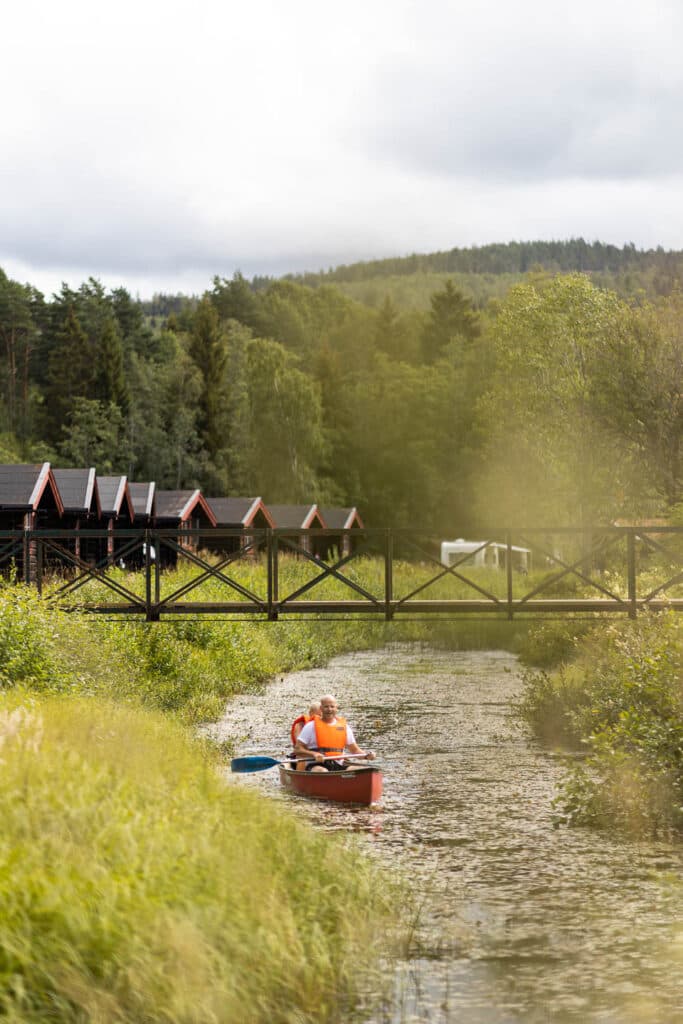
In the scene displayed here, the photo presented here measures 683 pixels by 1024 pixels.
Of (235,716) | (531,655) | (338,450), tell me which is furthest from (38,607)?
(338,450)

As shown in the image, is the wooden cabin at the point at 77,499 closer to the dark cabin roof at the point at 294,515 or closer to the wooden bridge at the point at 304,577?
the wooden bridge at the point at 304,577

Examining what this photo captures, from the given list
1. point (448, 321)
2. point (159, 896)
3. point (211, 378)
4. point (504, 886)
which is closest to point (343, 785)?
point (504, 886)

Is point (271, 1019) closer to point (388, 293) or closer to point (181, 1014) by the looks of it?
point (181, 1014)

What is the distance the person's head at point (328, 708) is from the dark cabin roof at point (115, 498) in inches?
894

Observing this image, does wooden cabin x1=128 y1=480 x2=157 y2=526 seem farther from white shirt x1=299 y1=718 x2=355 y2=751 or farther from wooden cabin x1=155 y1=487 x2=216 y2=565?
white shirt x1=299 y1=718 x2=355 y2=751

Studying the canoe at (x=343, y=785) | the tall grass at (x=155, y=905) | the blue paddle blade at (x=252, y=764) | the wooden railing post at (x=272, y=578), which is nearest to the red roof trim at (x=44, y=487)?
the wooden railing post at (x=272, y=578)

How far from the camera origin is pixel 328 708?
1695cm

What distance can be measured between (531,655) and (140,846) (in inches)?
1009

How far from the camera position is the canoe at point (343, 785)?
1558cm

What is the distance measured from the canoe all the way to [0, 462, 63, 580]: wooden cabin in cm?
1487

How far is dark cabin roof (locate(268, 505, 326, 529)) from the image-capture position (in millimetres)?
57466

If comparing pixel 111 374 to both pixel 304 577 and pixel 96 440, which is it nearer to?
pixel 96 440

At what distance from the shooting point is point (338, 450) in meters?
79.9

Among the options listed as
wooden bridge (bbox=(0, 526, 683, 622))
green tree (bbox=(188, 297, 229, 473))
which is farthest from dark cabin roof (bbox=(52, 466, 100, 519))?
green tree (bbox=(188, 297, 229, 473))
